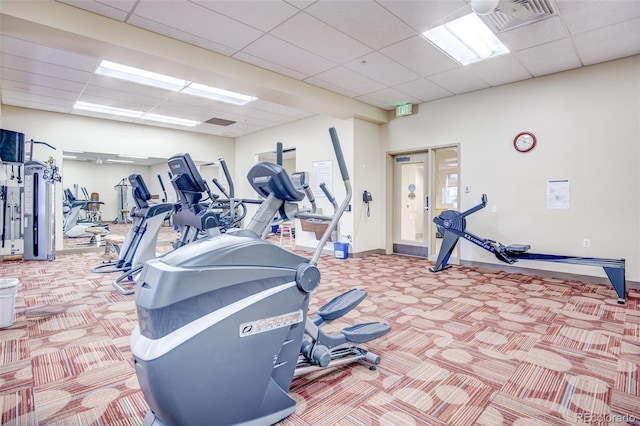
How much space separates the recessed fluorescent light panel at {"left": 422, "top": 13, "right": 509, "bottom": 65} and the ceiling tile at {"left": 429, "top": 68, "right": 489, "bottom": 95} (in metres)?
0.34

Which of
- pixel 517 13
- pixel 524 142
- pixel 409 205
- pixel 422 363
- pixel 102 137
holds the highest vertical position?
pixel 517 13

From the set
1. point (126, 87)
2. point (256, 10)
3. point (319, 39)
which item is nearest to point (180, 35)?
point (256, 10)

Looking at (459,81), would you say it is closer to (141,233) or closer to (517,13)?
(517,13)

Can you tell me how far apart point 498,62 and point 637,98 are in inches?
69.3

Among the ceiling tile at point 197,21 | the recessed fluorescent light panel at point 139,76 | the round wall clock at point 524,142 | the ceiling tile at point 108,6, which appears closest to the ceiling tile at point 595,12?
the round wall clock at point 524,142

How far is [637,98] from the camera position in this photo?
4.29m

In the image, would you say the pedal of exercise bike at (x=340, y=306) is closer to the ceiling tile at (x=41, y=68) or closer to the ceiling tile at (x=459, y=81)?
the ceiling tile at (x=459, y=81)

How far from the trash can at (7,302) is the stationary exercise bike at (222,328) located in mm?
2322

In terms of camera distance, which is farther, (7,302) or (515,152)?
(515,152)

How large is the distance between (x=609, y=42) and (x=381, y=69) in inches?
105

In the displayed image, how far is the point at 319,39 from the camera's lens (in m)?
3.91

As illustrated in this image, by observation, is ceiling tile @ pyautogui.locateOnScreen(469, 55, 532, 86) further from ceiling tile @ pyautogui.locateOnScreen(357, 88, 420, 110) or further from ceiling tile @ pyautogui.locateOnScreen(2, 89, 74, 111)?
ceiling tile @ pyautogui.locateOnScreen(2, 89, 74, 111)

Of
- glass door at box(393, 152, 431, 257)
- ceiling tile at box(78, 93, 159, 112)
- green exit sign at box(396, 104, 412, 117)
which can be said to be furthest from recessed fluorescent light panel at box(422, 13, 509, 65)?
ceiling tile at box(78, 93, 159, 112)

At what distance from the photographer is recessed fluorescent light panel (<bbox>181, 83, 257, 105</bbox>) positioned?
18.2 feet
